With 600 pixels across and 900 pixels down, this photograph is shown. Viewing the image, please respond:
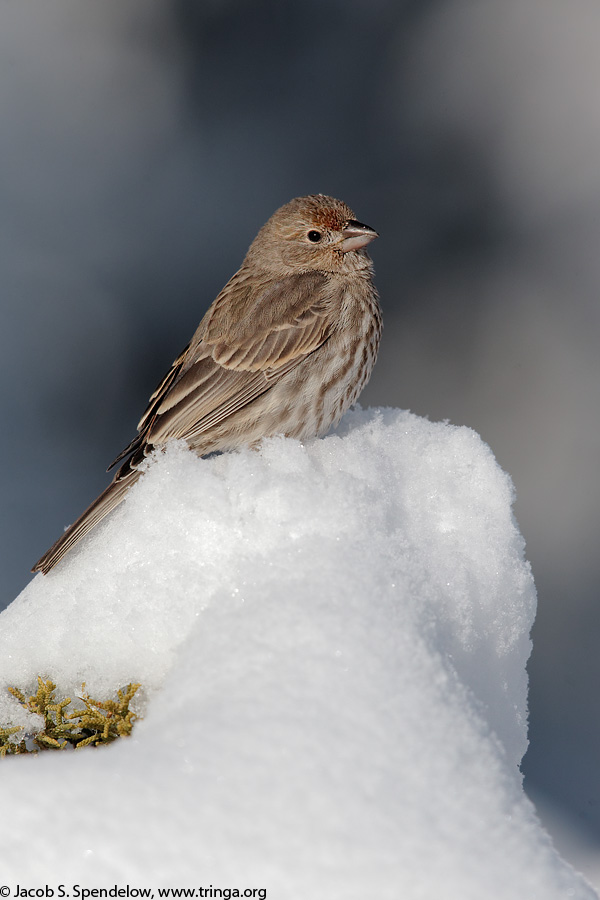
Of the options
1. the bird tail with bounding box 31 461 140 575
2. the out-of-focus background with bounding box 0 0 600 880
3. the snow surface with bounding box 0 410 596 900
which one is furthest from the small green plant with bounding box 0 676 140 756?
the out-of-focus background with bounding box 0 0 600 880

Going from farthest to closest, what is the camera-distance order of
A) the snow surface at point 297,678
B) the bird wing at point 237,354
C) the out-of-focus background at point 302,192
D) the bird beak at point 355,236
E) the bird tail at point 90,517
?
the out-of-focus background at point 302,192, the bird beak at point 355,236, the bird wing at point 237,354, the bird tail at point 90,517, the snow surface at point 297,678

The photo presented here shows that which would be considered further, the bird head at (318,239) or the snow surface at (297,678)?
the bird head at (318,239)

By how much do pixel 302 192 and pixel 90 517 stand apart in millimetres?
2188

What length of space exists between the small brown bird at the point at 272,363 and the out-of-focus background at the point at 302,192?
3.77ft

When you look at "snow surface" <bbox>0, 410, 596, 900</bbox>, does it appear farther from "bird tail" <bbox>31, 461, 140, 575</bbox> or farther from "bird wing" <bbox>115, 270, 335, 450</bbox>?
"bird wing" <bbox>115, 270, 335, 450</bbox>

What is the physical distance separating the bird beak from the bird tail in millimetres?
1033

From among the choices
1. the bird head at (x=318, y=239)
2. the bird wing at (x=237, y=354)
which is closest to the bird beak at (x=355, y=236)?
the bird head at (x=318, y=239)

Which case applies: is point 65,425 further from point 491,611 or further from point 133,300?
point 491,611

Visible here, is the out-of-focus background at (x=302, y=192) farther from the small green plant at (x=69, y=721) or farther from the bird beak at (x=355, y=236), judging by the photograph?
the small green plant at (x=69, y=721)

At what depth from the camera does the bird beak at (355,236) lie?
8.43ft

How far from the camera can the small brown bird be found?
231 cm

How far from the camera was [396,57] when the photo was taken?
3.70m

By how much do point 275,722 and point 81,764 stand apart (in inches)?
9.7

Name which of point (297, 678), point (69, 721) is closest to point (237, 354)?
point (69, 721)
